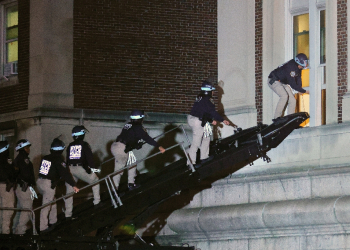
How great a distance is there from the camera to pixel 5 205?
19.5 metres

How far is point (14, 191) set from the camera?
19641 millimetres

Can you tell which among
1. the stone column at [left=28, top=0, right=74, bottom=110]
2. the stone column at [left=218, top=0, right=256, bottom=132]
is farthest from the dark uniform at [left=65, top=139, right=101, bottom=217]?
the stone column at [left=218, top=0, right=256, bottom=132]

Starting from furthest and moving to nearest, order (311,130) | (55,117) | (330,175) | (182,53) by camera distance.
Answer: (182,53) → (55,117) → (311,130) → (330,175)

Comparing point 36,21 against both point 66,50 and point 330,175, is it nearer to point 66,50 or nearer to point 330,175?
point 66,50

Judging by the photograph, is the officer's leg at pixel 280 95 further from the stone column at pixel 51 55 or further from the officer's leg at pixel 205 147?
the stone column at pixel 51 55

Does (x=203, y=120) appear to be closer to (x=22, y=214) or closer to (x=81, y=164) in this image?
(x=81, y=164)

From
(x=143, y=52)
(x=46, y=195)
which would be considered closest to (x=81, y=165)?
(x=46, y=195)

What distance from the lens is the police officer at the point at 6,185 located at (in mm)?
19141

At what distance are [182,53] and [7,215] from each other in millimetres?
8340

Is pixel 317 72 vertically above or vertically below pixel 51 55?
below

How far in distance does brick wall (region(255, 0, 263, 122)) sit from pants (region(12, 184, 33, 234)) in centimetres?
638

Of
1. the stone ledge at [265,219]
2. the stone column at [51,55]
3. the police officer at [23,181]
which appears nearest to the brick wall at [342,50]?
the stone ledge at [265,219]

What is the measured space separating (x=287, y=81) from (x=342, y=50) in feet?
5.01

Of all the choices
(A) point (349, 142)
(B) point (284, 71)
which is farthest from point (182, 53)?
(A) point (349, 142)
